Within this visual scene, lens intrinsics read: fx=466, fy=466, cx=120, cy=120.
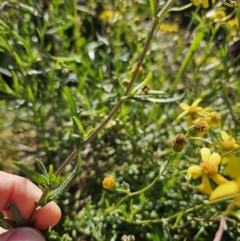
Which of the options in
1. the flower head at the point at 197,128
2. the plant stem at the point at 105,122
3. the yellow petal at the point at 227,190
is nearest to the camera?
the yellow petal at the point at 227,190

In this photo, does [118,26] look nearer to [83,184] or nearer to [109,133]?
[109,133]

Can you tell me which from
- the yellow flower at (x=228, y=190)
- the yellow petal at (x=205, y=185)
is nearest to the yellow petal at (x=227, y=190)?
the yellow flower at (x=228, y=190)

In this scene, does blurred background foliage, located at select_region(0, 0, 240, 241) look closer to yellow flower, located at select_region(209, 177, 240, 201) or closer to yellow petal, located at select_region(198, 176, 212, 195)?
yellow petal, located at select_region(198, 176, 212, 195)

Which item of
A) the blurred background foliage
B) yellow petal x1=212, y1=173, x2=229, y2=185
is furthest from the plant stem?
the blurred background foliage

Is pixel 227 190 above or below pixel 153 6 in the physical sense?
below

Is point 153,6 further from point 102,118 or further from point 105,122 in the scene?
A: point 102,118

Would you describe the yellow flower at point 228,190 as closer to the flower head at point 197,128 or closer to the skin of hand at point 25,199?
the flower head at point 197,128

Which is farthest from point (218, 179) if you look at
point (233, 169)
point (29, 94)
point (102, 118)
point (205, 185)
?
point (29, 94)
